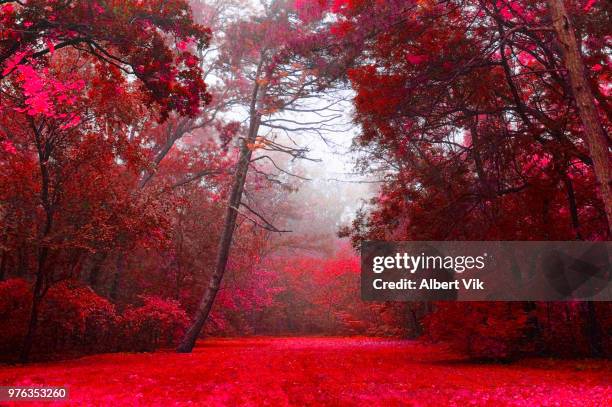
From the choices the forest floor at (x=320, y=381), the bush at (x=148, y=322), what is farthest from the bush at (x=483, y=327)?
the bush at (x=148, y=322)

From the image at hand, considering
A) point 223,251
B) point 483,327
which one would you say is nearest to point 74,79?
point 223,251

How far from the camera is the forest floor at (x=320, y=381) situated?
669cm

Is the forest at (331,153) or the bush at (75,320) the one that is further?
the bush at (75,320)

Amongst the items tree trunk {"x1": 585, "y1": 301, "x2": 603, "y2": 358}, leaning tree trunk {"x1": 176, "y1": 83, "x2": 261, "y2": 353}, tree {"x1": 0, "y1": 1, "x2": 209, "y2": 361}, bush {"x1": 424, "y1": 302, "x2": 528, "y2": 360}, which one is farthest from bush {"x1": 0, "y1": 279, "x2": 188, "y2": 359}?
tree trunk {"x1": 585, "y1": 301, "x2": 603, "y2": 358}

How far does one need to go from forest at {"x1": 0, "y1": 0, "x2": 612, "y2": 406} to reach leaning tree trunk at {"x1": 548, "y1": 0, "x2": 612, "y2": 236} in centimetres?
3

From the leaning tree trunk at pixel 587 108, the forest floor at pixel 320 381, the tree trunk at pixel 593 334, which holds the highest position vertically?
the leaning tree trunk at pixel 587 108

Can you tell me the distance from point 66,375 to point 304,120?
1008 centimetres

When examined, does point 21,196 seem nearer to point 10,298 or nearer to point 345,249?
point 10,298

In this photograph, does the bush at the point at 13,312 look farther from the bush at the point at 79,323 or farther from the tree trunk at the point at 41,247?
the tree trunk at the point at 41,247

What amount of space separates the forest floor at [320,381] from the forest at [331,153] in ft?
0.26

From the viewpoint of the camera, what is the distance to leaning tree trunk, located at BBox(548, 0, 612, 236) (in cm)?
647

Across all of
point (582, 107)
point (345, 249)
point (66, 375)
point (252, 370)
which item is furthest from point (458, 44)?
point (345, 249)

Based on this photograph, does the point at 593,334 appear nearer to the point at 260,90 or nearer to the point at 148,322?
the point at 260,90

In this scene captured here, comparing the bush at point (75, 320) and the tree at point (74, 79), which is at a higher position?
the tree at point (74, 79)
